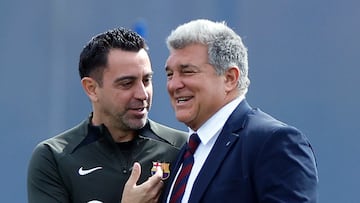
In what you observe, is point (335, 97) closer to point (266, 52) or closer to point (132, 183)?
point (266, 52)

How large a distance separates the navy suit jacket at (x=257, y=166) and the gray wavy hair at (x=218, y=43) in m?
0.16

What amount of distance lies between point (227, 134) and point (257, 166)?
0.66 feet

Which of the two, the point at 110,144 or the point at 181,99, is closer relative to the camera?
the point at 181,99

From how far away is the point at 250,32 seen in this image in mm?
3654

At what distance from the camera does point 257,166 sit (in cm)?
206

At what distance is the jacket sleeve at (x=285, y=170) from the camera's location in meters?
1.99

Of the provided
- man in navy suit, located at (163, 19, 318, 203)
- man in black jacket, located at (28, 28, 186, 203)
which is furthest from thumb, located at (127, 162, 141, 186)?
man in navy suit, located at (163, 19, 318, 203)

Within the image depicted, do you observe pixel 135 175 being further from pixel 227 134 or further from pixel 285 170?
pixel 285 170

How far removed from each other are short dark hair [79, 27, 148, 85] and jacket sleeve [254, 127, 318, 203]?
30.1 inches

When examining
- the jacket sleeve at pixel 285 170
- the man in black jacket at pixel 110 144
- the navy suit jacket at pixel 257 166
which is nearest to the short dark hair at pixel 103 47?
the man in black jacket at pixel 110 144

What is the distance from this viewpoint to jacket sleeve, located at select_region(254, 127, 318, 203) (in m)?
1.99

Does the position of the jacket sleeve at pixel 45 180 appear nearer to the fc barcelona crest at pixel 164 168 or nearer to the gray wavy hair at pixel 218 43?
the fc barcelona crest at pixel 164 168

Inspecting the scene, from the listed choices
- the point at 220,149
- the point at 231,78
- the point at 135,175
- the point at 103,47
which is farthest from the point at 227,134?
the point at 103,47

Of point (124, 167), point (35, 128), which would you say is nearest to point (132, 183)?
point (124, 167)
